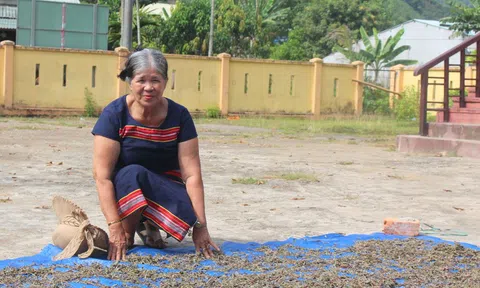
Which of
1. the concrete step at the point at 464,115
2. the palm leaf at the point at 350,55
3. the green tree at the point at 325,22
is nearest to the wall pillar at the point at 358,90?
the palm leaf at the point at 350,55

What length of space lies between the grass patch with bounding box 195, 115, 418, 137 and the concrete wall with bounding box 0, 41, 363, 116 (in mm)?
619

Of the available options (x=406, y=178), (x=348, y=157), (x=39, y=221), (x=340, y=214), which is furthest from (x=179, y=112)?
(x=348, y=157)

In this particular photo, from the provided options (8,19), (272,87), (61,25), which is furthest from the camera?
(8,19)

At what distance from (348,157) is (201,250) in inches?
296

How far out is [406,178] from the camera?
30.1 ft

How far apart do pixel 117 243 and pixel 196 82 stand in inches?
713

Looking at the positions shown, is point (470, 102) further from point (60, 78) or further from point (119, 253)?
point (60, 78)

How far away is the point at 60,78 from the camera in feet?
68.7

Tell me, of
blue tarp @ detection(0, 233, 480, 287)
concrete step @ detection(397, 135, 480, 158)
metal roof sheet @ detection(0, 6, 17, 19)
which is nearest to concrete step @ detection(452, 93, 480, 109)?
concrete step @ detection(397, 135, 480, 158)

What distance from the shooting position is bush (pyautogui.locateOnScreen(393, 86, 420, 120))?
2325 cm

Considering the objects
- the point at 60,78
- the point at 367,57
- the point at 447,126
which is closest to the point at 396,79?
the point at 367,57

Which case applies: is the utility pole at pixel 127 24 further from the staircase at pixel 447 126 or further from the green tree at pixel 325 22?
the green tree at pixel 325 22

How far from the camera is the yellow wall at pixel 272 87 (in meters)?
22.9

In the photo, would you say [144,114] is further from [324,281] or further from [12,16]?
[12,16]
